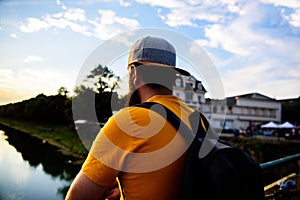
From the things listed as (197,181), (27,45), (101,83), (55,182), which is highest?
(27,45)

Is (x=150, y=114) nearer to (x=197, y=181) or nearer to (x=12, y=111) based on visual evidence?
(x=197, y=181)

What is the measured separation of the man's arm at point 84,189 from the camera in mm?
789

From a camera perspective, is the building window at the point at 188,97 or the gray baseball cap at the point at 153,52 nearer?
the gray baseball cap at the point at 153,52

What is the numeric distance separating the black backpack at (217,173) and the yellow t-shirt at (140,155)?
0.14ft

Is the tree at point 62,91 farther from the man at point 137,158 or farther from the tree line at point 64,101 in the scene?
the man at point 137,158

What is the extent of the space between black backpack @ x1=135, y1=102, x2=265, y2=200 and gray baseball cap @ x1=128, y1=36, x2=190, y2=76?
22cm

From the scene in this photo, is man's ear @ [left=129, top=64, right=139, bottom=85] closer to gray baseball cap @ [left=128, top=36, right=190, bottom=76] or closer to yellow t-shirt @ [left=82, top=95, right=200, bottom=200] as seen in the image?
gray baseball cap @ [left=128, top=36, right=190, bottom=76]

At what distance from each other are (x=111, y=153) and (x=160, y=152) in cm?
17

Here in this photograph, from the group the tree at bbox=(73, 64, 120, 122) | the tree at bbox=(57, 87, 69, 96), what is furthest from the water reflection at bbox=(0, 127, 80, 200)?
the tree at bbox=(73, 64, 120, 122)

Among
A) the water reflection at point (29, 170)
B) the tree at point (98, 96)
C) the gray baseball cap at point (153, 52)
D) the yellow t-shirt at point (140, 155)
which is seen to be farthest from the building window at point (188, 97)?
the water reflection at point (29, 170)

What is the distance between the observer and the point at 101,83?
1.83 meters

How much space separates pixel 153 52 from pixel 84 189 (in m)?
0.55

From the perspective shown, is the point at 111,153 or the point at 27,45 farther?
the point at 27,45

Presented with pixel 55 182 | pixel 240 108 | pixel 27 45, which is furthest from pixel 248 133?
pixel 27 45
